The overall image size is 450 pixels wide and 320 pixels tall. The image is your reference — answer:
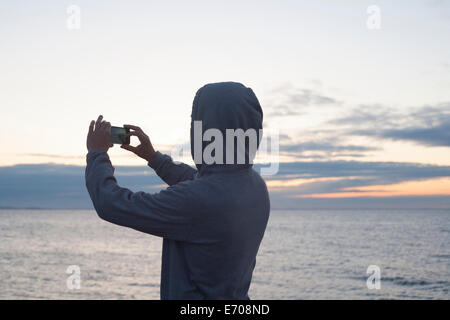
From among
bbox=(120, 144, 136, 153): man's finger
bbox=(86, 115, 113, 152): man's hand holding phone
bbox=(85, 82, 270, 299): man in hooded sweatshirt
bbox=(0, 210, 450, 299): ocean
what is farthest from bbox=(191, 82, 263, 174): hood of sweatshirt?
bbox=(0, 210, 450, 299): ocean

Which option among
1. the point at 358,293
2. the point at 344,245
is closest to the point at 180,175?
the point at 358,293

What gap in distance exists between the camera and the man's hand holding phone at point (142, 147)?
2627mm

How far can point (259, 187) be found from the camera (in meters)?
2.18

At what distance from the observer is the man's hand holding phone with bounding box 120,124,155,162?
263 cm

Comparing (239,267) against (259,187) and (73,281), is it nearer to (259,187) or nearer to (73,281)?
(259,187)

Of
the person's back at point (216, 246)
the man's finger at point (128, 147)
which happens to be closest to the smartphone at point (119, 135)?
the man's finger at point (128, 147)

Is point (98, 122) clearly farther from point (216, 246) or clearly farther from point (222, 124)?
point (216, 246)

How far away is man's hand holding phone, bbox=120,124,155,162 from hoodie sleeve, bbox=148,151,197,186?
0.04 m

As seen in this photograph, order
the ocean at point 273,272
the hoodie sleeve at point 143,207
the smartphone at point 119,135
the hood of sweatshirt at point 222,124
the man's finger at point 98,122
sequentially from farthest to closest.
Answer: the ocean at point 273,272
the smartphone at point 119,135
the man's finger at point 98,122
the hood of sweatshirt at point 222,124
the hoodie sleeve at point 143,207

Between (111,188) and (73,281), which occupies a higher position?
(111,188)

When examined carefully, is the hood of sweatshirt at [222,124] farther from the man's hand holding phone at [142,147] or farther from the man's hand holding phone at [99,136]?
the man's hand holding phone at [142,147]

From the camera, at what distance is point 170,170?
2801mm

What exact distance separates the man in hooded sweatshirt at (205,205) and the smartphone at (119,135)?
0.50 feet

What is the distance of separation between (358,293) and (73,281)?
15246 millimetres
